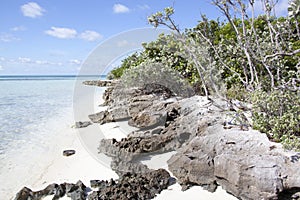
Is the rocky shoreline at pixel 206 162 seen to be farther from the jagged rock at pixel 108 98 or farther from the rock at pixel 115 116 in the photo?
the jagged rock at pixel 108 98

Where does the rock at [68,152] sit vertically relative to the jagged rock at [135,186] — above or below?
below

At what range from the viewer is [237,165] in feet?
11.7

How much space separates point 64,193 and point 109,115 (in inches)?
197

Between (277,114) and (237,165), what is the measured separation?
167 centimetres

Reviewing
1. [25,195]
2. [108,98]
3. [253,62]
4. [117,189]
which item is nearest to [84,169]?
[25,195]

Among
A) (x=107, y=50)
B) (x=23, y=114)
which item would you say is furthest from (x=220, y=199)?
(x=23, y=114)

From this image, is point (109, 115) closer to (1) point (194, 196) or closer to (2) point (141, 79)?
(2) point (141, 79)

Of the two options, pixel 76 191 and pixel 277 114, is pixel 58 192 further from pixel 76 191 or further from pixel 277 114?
pixel 277 114

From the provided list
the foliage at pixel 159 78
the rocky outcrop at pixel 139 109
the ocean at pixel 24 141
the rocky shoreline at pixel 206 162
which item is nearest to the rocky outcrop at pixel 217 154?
the rocky shoreline at pixel 206 162

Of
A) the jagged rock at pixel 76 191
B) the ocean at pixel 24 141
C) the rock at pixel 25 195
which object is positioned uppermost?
the jagged rock at pixel 76 191

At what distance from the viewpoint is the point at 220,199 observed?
12.1 feet

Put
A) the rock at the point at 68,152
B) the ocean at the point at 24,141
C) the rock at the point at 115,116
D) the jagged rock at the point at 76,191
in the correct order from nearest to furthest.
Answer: the jagged rock at the point at 76,191 < the ocean at the point at 24,141 < the rock at the point at 68,152 < the rock at the point at 115,116

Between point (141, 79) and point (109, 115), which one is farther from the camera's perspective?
point (141, 79)

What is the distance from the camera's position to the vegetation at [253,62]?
4297 mm
